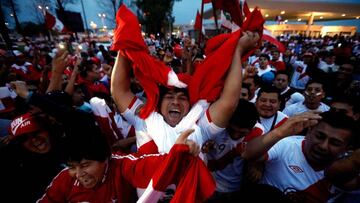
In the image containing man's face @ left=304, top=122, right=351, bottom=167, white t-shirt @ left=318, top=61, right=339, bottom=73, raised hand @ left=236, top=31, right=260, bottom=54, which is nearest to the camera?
raised hand @ left=236, top=31, right=260, bottom=54

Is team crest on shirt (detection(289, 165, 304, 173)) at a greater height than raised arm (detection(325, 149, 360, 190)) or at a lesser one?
lesser

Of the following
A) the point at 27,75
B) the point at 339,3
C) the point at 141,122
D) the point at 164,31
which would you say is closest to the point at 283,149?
the point at 141,122

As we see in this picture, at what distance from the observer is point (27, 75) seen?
6.45m

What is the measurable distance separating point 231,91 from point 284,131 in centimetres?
47

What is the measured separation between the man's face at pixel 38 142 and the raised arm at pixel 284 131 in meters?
1.81

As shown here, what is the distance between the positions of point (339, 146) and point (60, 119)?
234 centimetres

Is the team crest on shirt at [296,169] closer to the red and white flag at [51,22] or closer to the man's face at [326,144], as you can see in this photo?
the man's face at [326,144]

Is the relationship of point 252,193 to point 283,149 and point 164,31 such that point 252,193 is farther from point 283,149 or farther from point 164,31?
point 164,31

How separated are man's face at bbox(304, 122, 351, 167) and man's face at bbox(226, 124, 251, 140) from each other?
22.8 inches

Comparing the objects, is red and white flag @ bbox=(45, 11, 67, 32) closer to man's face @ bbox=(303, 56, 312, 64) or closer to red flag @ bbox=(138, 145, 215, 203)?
red flag @ bbox=(138, 145, 215, 203)

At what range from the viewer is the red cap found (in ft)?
6.25

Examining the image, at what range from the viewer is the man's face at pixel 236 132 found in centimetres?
218

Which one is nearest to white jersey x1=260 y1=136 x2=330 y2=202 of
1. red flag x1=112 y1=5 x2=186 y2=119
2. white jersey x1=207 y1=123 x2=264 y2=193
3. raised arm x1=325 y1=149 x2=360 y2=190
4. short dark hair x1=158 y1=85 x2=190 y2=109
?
raised arm x1=325 y1=149 x2=360 y2=190

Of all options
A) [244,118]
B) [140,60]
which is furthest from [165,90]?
[244,118]
